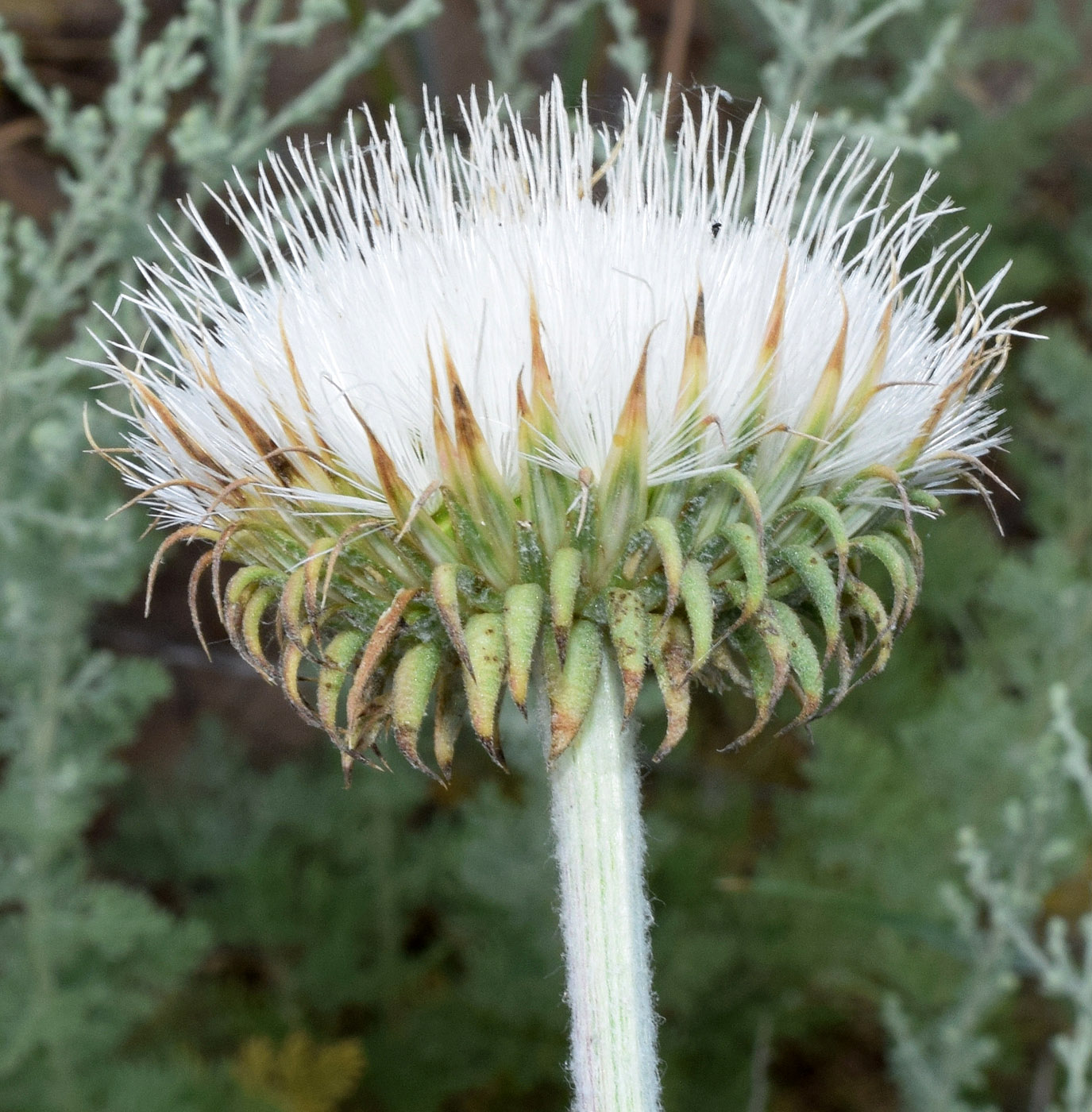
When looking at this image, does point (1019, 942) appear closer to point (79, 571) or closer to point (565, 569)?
point (565, 569)

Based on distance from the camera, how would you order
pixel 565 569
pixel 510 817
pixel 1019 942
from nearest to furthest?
pixel 565 569 → pixel 1019 942 → pixel 510 817

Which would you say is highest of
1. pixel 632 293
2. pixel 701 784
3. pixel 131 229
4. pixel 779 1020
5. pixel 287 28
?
pixel 287 28

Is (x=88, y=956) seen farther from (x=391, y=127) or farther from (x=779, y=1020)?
(x=391, y=127)

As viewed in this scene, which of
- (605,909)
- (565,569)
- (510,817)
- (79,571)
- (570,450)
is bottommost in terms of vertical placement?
(605,909)

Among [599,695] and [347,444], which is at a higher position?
[347,444]

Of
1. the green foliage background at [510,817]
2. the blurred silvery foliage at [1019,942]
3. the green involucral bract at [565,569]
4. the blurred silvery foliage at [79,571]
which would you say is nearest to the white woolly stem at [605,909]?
the green involucral bract at [565,569]

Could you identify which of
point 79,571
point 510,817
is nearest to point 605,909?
point 79,571

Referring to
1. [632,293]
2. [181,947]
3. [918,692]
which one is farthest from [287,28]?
[918,692]

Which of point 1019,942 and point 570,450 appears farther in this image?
point 1019,942
